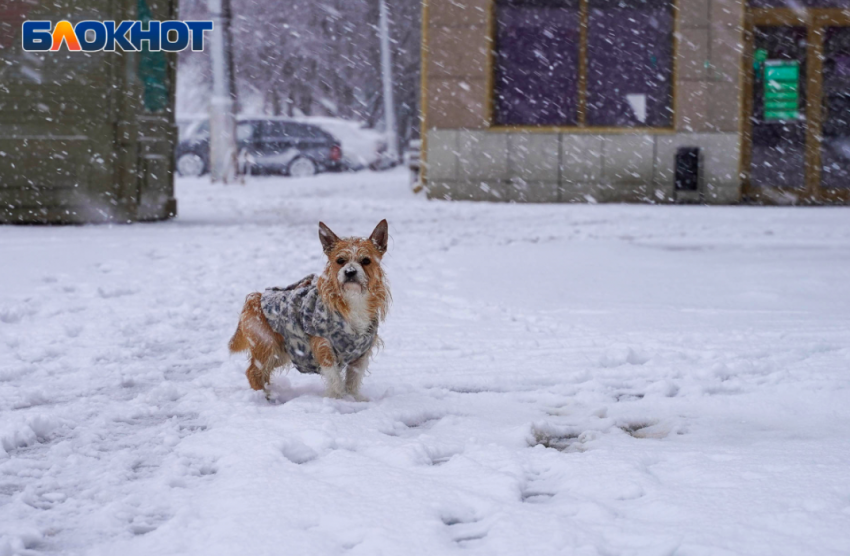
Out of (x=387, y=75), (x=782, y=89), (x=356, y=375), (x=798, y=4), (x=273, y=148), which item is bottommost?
(x=356, y=375)

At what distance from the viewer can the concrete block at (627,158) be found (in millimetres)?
17312

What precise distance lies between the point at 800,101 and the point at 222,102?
1400cm

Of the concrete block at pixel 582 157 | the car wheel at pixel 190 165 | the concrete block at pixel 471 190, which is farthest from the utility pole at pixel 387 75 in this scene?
the concrete block at pixel 582 157

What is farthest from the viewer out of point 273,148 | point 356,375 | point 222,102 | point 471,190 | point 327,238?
point 273,148

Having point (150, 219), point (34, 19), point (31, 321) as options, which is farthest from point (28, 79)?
point (31, 321)

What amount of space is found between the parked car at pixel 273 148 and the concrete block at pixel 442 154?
40.4ft

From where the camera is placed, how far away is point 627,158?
17.4 metres

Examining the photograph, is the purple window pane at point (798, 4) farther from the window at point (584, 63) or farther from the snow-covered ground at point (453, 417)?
the snow-covered ground at point (453, 417)

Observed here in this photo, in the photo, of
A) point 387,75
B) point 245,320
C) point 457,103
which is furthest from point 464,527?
point 387,75

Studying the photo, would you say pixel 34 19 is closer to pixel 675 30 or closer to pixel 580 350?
pixel 580 350

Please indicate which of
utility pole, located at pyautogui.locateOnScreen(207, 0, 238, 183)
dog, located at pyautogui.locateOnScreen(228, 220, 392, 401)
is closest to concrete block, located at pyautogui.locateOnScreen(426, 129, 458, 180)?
utility pole, located at pyautogui.locateOnScreen(207, 0, 238, 183)

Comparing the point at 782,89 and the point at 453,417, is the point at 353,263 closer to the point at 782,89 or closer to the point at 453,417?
the point at 453,417

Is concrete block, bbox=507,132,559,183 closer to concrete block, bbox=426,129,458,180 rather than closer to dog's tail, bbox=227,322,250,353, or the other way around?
concrete block, bbox=426,129,458,180

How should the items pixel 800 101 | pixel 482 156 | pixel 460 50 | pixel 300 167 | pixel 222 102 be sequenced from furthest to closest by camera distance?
pixel 300 167 → pixel 222 102 → pixel 482 156 → pixel 460 50 → pixel 800 101
